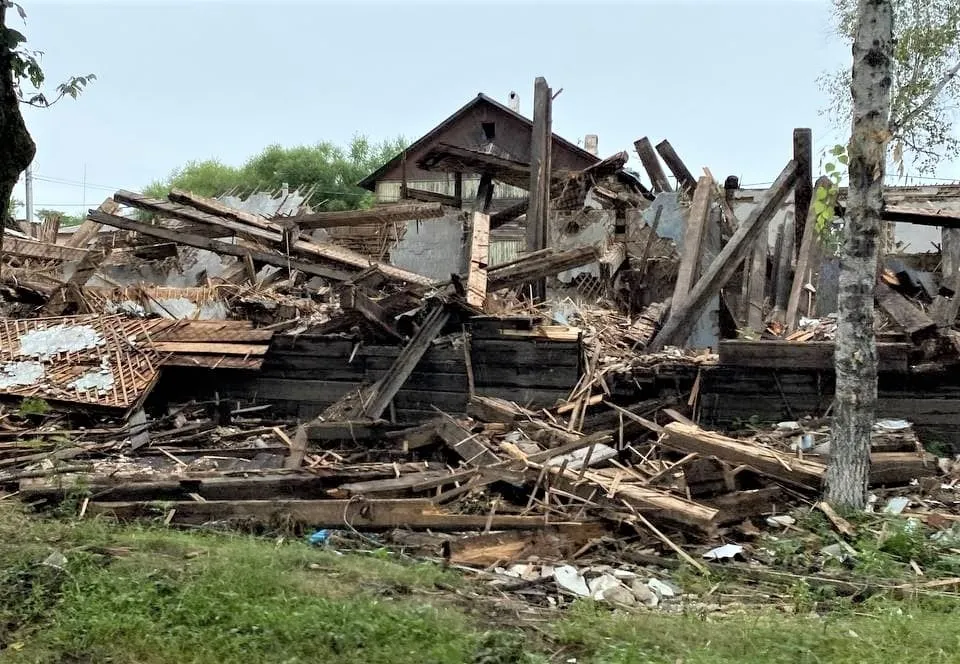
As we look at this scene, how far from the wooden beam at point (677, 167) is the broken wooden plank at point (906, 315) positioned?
4987 millimetres

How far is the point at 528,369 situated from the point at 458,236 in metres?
4.86

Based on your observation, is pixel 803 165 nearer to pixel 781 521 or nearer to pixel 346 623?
pixel 781 521

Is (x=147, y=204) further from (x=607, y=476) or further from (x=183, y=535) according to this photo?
(x=607, y=476)

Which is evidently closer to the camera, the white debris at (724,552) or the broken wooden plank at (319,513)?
the white debris at (724,552)

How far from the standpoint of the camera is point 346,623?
4.19 meters

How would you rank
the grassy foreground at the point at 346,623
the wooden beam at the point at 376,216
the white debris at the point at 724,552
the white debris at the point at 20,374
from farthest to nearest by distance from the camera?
the wooden beam at the point at 376,216 → the white debris at the point at 20,374 → the white debris at the point at 724,552 → the grassy foreground at the point at 346,623

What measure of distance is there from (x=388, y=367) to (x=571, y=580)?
466 cm

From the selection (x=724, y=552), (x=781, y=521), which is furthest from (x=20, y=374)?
(x=781, y=521)

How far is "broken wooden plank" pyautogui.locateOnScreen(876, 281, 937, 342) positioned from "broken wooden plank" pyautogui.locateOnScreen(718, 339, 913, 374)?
0.20 metres

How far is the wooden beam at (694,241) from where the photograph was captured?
9562 mm

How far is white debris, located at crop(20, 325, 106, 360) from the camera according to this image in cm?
996

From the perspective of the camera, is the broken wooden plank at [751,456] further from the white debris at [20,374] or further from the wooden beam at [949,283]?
the white debris at [20,374]

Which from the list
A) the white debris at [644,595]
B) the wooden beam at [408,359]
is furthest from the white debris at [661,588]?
the wooden beam at [408,359]

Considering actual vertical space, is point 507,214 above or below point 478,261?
above
